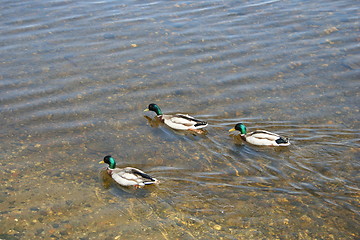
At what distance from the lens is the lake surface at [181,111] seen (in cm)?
866

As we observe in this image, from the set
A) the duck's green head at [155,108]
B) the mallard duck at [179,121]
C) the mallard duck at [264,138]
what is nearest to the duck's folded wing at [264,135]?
the mallard duck at [264,138]

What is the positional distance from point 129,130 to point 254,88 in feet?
11.8

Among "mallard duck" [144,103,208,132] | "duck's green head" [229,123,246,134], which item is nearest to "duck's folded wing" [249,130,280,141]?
"duck's green head" [229,123,246,134]

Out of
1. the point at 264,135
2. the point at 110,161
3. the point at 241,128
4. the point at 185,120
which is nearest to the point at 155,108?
the point at 185,120

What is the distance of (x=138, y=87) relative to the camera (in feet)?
43.8

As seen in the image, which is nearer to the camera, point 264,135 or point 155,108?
point 264,135

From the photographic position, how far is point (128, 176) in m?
9.57

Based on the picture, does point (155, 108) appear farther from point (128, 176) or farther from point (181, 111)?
point (128, 176)

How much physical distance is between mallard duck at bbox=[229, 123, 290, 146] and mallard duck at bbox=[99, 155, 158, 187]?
2466mm

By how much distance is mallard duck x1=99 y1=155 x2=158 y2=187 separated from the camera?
30.8 feet

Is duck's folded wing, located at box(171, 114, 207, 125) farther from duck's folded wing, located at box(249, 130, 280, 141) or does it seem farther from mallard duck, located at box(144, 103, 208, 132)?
duck's folded wing, located at box(249, 130, 280, 141)

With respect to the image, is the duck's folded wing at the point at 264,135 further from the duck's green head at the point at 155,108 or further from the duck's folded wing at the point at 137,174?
the duck's folded wing at the point at 137,174

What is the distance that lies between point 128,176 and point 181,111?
10.8 ft

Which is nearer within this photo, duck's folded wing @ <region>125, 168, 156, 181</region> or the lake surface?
the lake surface
